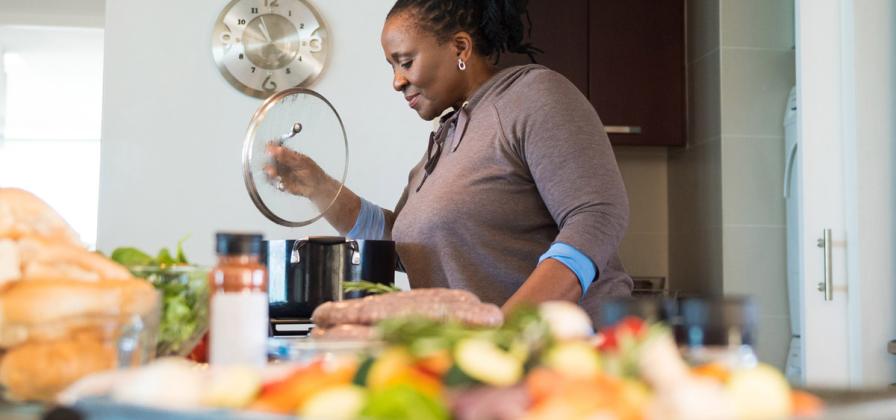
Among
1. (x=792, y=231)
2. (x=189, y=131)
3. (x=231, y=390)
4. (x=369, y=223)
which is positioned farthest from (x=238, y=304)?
(x=792, y=231)

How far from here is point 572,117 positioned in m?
1.51

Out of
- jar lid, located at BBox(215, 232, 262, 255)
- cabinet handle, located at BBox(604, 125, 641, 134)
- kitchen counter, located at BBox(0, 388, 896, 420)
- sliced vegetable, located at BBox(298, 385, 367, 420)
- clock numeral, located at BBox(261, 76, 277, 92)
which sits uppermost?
clock numeral, located at BBox(261, 76, 277, 92)

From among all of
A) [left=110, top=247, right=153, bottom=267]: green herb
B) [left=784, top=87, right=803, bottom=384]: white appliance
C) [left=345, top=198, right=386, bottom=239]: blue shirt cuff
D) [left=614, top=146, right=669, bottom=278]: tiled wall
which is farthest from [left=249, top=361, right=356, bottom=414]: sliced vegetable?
[left=614, top=146, right=669, bottom=278]: tiled wall

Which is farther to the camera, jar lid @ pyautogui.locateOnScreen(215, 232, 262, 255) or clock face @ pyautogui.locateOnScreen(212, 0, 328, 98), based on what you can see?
clock face @ pyautogui.locateOnScreen(212, 0, 328, 98)

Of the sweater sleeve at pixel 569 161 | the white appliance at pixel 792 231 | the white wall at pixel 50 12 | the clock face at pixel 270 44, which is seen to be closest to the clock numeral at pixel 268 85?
the clock face at pixel 270 44

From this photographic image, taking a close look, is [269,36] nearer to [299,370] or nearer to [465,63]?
[465,63]

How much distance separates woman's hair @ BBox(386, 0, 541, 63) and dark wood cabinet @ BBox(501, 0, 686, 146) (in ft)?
6.61

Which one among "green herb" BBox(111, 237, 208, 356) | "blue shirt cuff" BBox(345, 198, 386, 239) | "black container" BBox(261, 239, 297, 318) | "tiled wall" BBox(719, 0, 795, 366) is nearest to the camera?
"green herb" BBox(111, 237, 208, 356)

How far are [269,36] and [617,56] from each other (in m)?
1.42

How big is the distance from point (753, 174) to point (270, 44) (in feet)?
5.70

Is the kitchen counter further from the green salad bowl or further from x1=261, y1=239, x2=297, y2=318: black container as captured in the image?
x1=261, y1=239, x2=297, y2=318: black container

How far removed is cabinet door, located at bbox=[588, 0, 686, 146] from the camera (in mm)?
3867

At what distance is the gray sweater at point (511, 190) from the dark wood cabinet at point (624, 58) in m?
2.18

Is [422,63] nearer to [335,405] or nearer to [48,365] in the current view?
[48,365]
